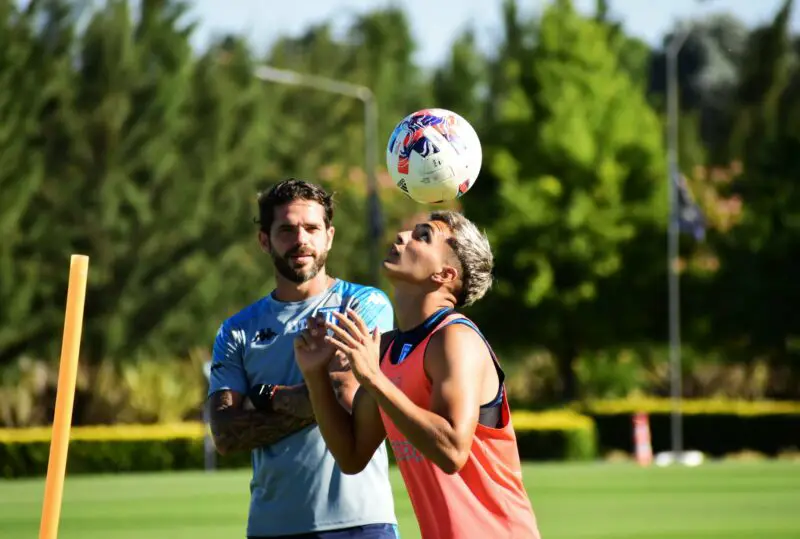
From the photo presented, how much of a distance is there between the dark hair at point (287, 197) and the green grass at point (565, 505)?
11699 mm

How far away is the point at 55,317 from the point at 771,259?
21902 millimetres

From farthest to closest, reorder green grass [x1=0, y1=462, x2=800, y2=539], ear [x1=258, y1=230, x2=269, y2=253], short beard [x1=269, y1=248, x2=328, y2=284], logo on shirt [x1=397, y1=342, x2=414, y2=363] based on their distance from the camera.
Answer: green grass [x1=0, y1=462, x2=800, y2=539], ear [x1=258, y1=230, x2=269, y2=253], short beard [x1=269, y1=248, x2=328, y2=284], logo on shirt [x1=397, y1=342, x2=414, y2=363]

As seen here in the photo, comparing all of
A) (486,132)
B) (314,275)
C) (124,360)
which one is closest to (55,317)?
(124,360)

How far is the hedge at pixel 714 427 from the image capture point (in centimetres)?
4259

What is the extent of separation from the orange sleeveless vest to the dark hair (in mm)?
1611

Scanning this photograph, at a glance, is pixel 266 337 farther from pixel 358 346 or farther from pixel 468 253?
pixel 358 346

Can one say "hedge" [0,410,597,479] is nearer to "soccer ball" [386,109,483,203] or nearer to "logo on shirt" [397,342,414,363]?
"soccer ball" [386,109,483,203]

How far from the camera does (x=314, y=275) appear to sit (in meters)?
6.89

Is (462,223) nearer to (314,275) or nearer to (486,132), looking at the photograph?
(314,275)

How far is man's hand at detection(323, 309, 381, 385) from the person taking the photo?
16.7 feet

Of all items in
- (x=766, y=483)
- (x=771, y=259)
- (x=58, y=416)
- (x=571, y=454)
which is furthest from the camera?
(x=771, y=259)

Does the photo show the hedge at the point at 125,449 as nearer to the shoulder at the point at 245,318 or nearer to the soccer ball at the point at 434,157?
the shoulder at the point at 245,318

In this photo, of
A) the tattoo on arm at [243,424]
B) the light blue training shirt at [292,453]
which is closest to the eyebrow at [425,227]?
the light blue training shirt at [292,453]

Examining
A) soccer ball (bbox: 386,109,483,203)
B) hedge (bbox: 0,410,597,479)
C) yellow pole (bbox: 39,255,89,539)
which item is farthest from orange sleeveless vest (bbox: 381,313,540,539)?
hedge (bbox: 0,410,597,479)
